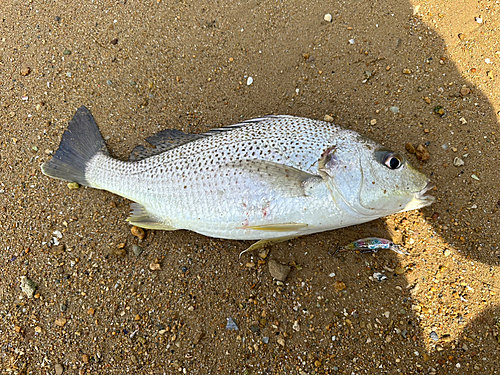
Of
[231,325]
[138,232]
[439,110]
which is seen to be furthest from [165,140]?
[439,110]

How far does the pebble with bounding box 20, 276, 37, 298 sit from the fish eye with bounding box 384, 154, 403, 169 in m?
3.35

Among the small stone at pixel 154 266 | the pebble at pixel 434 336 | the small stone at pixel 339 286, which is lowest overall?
the pebble at pixel 434 336

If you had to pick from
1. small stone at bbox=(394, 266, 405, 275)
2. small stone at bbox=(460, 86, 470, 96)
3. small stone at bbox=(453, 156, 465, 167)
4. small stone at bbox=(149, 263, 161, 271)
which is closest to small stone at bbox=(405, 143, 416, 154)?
small stone at bbox=(453, 156, 465, 167)

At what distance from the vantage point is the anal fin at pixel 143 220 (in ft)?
8.07

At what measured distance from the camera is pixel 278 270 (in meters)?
2.49

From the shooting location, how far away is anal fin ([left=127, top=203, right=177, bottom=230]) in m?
2.46

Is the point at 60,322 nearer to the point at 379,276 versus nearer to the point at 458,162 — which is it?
the point at 379,276

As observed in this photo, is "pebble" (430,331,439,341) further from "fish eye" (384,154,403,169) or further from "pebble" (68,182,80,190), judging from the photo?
"pebble" (68,182,80,190)

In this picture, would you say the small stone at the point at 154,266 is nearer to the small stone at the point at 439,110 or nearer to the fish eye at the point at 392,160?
the fish eye at the point at 392,160

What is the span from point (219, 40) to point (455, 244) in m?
3.03

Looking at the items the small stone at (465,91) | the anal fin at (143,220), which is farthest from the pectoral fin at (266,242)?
the small stone at (465,91)

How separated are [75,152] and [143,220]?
1.04 meters

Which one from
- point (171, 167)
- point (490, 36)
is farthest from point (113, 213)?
point (490, 36)

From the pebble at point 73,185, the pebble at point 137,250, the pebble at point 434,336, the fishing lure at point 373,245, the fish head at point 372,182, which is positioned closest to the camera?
the fish head at point 372,182
